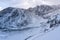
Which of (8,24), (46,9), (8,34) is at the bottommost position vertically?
(8,34)

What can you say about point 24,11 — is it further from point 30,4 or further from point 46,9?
point 46,9

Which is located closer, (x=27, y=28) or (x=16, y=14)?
(x=27, y=28)

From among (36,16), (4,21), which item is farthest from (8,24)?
(36,16)

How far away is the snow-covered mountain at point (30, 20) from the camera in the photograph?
2.54m

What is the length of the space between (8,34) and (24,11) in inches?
19.9

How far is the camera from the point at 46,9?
2.80 meters

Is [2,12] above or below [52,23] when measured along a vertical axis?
above

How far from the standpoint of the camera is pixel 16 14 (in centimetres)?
282

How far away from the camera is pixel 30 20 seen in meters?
2.68

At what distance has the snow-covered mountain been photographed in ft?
8.35

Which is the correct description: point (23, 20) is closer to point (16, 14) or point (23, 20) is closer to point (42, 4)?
point (16, 14)

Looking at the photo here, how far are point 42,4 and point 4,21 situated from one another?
0.75m

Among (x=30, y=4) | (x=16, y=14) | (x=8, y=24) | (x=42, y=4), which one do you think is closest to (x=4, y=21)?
(x=8, y=24)

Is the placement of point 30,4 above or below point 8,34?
above
